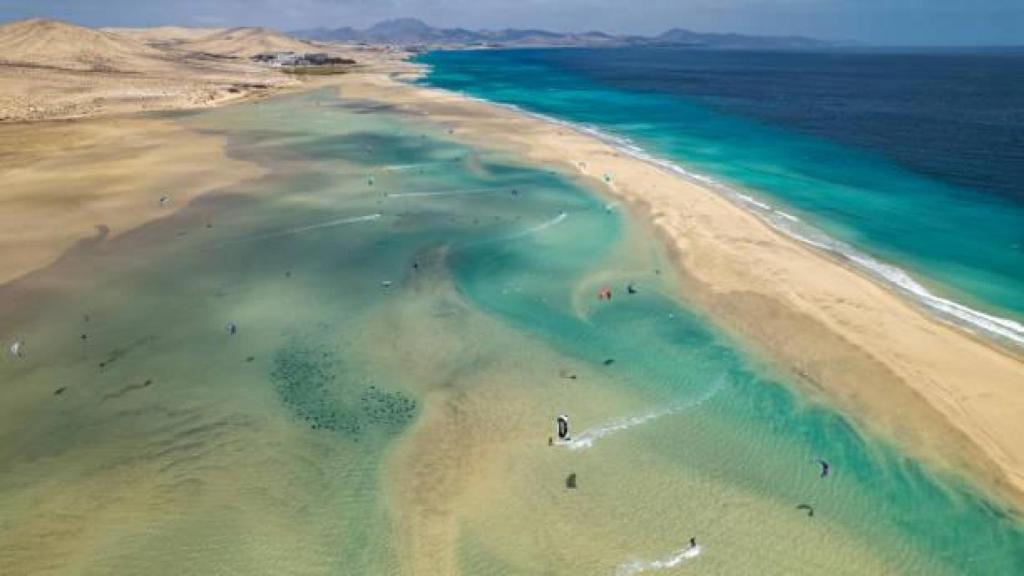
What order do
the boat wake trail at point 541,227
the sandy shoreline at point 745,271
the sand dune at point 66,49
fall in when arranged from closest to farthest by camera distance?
the sandy shoreline at point 745,271, the boat wake trail at point 541,227, the sand dune at point 66,49

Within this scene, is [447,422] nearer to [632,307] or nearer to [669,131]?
[632,307]

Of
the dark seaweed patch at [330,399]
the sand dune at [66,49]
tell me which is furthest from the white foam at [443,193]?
the sand dune at [66,49]

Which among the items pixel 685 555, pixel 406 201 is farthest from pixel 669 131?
pixel 685 555

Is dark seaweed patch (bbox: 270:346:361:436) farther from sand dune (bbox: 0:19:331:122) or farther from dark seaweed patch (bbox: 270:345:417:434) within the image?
sand dune (bbox: 0:19:331:122)

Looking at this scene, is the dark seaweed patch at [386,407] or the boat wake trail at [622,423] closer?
the boat wake trail at [622,423]

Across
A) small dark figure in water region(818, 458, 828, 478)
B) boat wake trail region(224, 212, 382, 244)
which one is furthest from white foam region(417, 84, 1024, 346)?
boat wake trail region(224, 212, 382, 244)

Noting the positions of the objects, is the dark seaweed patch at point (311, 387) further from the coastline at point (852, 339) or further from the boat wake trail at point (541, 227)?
the boat wake trail at point (541, 227)
